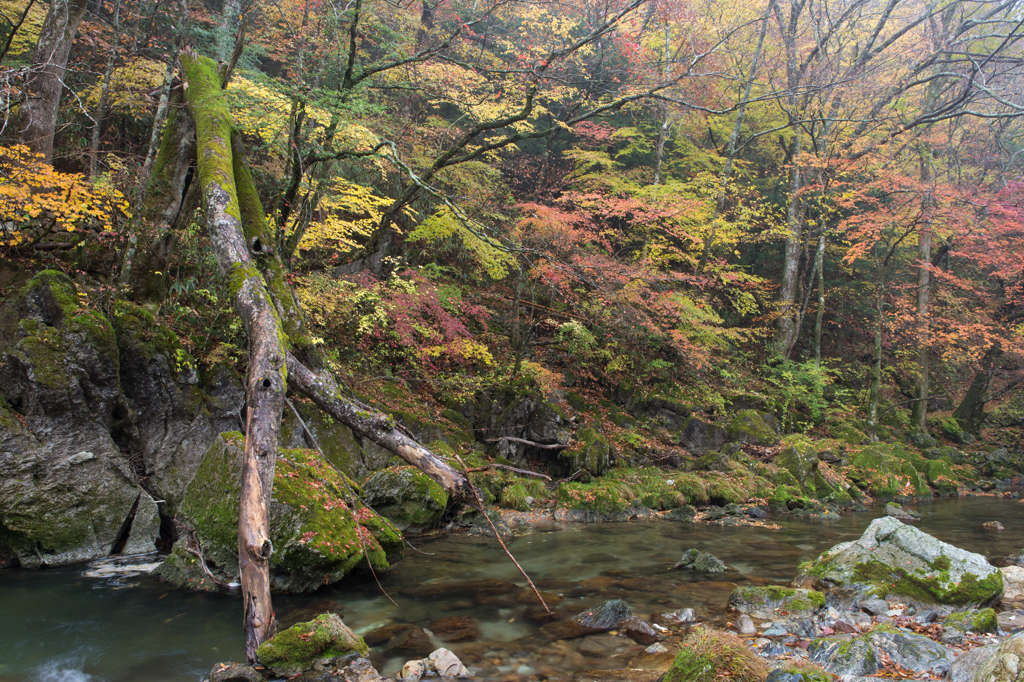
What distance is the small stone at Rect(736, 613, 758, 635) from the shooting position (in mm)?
4884

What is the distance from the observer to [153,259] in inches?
325

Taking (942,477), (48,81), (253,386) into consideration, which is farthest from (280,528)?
(942,477)

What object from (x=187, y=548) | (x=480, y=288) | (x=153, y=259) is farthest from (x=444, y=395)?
(x=187, y=548)

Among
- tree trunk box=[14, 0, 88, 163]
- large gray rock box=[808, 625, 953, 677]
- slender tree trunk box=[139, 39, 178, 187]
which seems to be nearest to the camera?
large gray rock box=[808, 625, 953, 677]

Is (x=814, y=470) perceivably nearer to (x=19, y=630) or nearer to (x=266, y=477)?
(x=266, y=477)

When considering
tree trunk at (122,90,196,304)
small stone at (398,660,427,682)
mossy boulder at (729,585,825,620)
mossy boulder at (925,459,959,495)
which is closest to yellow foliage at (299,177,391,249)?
tree trunk at (122,90,196,304)

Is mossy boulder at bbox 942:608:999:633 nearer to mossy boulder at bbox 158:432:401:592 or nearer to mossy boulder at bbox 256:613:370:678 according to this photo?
mossy boulder at bbox 256:613:370:678

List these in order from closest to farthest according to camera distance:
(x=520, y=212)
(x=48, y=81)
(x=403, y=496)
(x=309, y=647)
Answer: (x=309, y=647), (x=403, y=496), (x=48, y=81), (x=520, y=212)

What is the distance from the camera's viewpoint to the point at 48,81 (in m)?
9.05

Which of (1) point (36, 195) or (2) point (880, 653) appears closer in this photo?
(2) point (880, 653)

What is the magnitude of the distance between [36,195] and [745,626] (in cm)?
922

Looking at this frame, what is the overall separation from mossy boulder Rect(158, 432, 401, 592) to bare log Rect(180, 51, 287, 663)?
162 cm

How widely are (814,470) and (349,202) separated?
470 inches

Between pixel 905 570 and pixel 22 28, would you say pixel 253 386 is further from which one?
pixel 22 28
